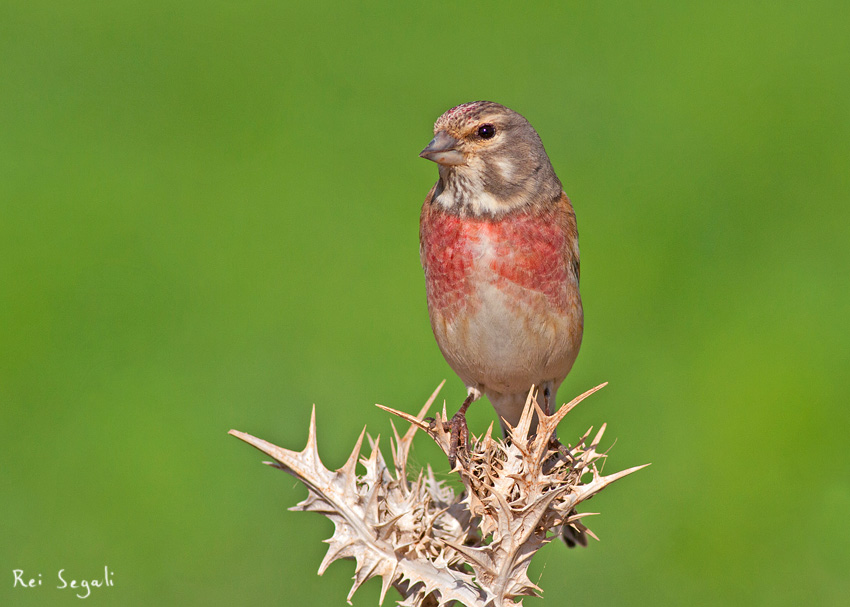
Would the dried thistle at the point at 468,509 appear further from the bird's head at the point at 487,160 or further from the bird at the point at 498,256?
the bird's head at the point at 487,160

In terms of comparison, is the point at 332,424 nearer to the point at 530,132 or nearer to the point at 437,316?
the point at 437,316

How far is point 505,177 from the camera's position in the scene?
3088 mm

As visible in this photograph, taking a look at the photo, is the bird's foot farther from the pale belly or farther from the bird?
the pale belly

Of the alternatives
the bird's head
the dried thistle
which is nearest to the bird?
the bird's head

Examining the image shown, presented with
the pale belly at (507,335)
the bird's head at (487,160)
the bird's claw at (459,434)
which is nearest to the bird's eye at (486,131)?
the bird's head at (487,160)

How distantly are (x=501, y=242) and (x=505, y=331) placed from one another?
298 mm

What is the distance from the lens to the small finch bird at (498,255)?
3029mm

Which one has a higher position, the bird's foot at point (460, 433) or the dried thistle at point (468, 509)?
the dried thistle at point (468, 509)

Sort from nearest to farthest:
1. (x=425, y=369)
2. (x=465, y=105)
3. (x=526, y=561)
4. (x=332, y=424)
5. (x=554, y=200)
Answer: (x=526, y=561), (x=465, y=105), (x=554, y=200), (x=332, y=424), (x=425, y=369)

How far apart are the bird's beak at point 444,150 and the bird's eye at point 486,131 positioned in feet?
0.27

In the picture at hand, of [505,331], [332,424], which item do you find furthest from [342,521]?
[332,424]

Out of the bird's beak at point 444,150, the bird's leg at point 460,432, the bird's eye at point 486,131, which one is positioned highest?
the bird's eye at point 486,131

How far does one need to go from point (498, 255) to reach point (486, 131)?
377 millimetres

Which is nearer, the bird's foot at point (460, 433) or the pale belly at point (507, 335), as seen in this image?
the bird's foot at point (460, 433)
